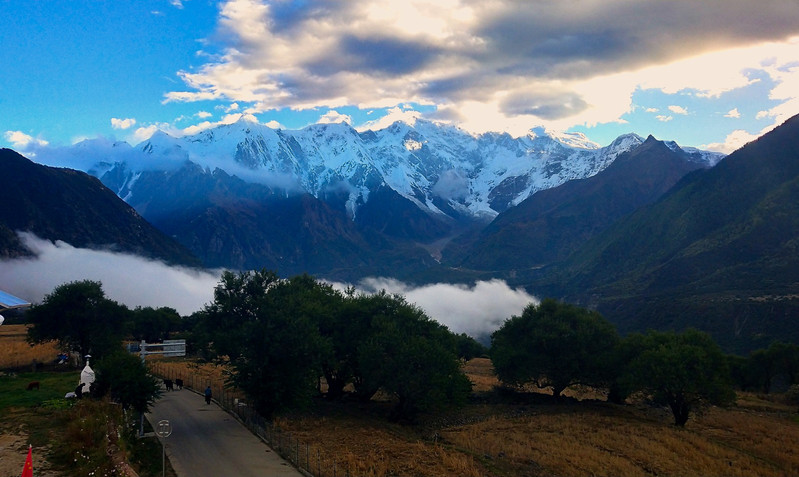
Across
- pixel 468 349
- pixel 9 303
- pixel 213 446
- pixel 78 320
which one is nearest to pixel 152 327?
pixel 78 320

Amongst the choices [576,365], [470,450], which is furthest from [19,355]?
[576,365]

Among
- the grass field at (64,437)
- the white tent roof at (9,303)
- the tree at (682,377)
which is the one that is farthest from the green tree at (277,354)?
the tree at (682,377)

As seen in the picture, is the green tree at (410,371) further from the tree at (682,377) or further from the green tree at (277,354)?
the tree at (682,377)

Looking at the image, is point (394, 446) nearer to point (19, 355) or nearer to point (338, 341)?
point (338, 341)

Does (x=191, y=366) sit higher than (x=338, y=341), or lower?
lower

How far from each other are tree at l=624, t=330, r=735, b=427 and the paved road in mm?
37015

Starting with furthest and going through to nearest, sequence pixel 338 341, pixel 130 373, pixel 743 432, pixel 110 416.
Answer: pixel 338 341 < pixel 743 432 < pixel 130 373 < pixel 110 416

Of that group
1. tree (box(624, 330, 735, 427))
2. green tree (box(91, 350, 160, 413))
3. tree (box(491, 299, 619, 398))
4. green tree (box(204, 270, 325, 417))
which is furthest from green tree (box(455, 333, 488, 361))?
green tree (box(91, 350, 160, 413))

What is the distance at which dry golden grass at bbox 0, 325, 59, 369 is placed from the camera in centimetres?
6314

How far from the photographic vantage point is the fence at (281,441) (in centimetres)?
3050

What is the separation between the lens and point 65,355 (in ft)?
210

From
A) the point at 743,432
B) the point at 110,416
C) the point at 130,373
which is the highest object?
the point at 130,373

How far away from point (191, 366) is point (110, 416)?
40.5 meters

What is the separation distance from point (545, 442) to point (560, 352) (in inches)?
846
